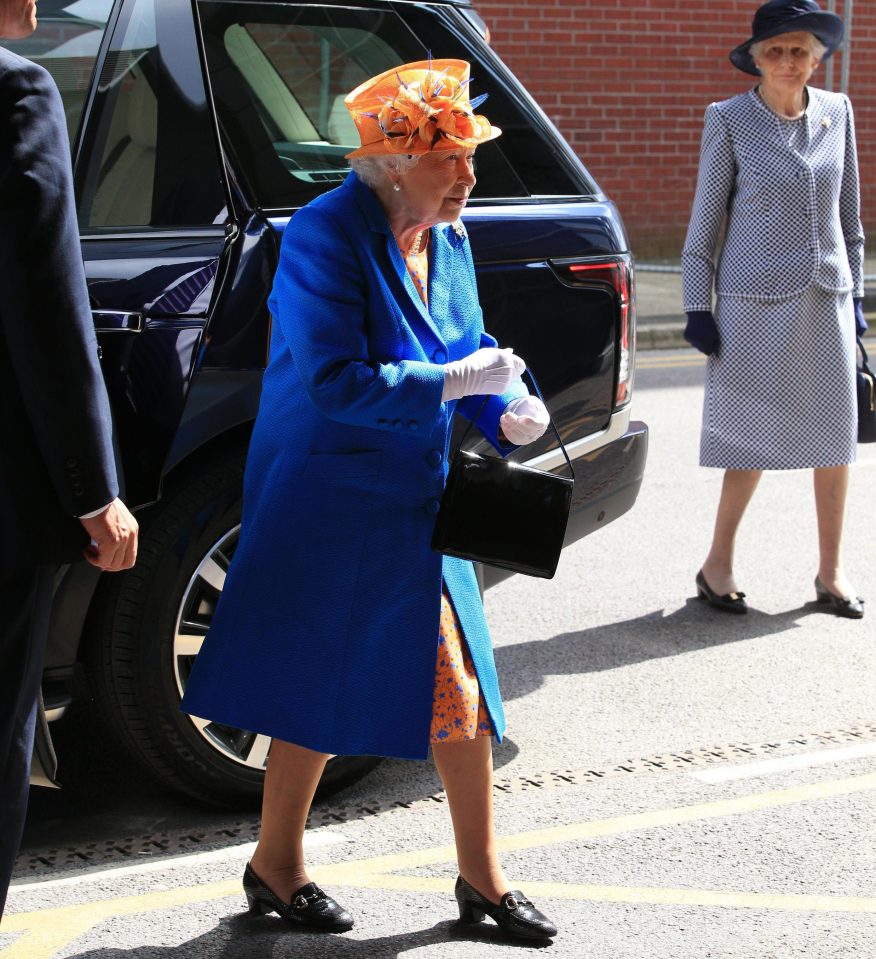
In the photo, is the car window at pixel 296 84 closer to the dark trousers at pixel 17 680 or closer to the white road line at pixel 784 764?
the dark trousers at pixel 17 680

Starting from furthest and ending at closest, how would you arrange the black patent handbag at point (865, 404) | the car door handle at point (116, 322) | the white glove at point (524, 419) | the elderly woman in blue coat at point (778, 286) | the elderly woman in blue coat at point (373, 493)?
the black patent handbag at point (865, 404)
the elderly woman in blue coat at point (778, 286)
the car door handle at point (116, 322)
the white glove at point (524, 419)
the elderly woman in blue coat at point (373, 493)

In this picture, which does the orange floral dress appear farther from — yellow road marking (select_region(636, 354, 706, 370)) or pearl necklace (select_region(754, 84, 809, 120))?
yellow road marking (select_region(636, 354, 706, 370))

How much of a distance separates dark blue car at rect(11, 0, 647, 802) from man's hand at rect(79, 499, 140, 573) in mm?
795

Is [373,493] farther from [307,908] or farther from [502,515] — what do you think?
[307,908]

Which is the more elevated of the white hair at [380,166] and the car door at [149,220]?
the white hair at [380,166]

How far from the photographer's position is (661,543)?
614 centimetres

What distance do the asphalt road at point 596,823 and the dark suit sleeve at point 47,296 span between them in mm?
1150

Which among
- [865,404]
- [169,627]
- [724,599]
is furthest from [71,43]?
[865,404]

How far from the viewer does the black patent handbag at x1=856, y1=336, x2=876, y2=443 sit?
538 centimetres

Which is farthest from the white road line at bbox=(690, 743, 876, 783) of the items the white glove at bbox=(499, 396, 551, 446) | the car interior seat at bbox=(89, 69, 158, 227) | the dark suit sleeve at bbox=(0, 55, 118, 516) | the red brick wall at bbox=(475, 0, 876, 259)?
the red brick wall at bbox=(475, 0, 876, 259)

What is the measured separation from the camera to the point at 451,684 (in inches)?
115

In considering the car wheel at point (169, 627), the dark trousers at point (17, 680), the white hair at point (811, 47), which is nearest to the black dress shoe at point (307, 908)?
the car wheel at point (169, 627)

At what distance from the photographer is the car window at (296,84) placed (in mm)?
3574

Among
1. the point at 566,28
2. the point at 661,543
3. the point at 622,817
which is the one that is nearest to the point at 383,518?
the point at 622,817
